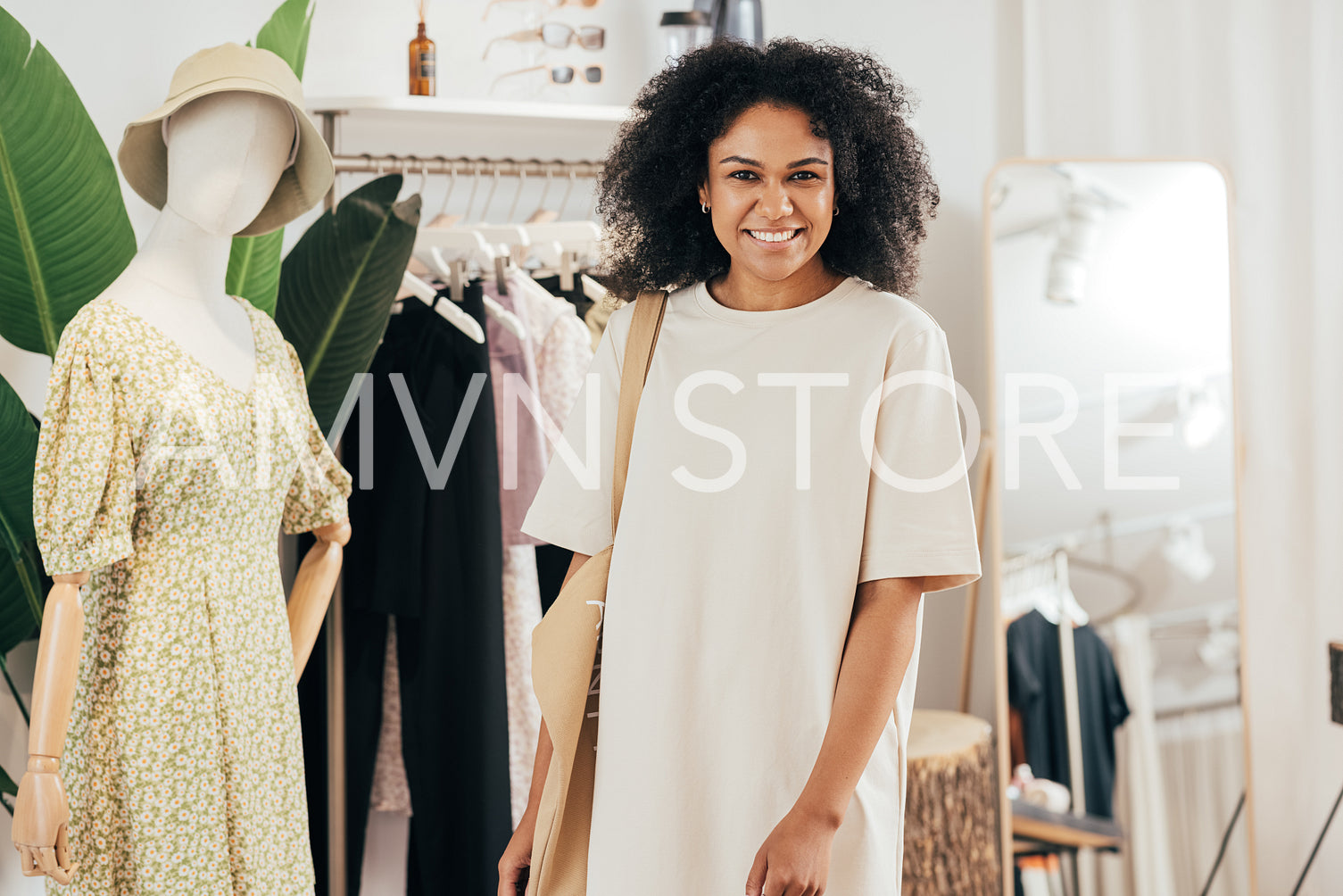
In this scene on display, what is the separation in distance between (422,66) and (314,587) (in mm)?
1121

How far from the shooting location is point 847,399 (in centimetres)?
108

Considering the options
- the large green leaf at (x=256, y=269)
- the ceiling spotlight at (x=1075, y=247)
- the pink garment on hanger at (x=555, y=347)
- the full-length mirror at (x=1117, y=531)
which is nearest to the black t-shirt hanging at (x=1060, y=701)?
the full-length mirror at (x=1117, y=531)

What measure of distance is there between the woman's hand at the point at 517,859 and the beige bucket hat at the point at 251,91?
97cm

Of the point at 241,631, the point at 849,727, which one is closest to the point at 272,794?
the point at 241,631

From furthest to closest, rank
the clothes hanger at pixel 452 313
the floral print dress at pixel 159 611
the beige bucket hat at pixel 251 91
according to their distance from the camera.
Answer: the clothes hanger at pixel 452 313, the beige bucket hat at pixel 251 91, the floral print dress at pixel 159 611

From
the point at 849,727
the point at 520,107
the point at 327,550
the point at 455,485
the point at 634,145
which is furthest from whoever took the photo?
the point at 520,107

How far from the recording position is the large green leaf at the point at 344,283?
1.79 meters

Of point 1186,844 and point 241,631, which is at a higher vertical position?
point 241,631

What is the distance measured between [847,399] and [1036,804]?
1.66 metres

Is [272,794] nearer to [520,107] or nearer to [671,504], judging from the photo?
[671,504]

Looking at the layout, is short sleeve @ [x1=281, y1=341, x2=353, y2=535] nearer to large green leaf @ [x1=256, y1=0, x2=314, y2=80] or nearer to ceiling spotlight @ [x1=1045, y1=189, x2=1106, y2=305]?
large green leaf @ [x1=256, y1=0, x2=314, y2=80]

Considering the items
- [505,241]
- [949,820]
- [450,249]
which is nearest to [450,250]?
[450,249]

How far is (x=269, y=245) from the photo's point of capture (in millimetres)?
1826

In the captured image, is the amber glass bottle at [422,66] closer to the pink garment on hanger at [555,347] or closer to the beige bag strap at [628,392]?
the pink garment on hanger at [555,347]
